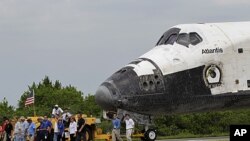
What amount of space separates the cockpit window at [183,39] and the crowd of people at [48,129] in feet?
19.3

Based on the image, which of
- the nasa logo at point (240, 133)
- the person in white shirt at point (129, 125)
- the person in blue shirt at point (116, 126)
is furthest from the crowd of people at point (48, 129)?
the nasa logo at point (240, 133)

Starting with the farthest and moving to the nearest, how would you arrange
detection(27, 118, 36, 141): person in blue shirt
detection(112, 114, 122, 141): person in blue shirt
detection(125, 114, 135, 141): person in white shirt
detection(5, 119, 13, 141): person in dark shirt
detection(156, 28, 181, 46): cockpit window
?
detection(5, 119, 13, 141): person in dark shirt < detection(27, 118, 36, 141): person in blue shirt < detection(112, 114, 122, 141): person in blue shirt < detection(156, 28, 181, 46): cockpit window < detection(125, 114, 135, 141): person in white shirt

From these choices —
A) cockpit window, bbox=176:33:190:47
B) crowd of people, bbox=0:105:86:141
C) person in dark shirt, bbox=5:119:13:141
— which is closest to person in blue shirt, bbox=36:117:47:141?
crowd of people, bbox=0:105:86:141

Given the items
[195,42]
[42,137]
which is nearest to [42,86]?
[42,137]

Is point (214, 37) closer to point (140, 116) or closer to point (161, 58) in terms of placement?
point (161, 58)

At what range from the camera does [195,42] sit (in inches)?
952

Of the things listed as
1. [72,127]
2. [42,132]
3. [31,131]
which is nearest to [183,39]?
[72,127]

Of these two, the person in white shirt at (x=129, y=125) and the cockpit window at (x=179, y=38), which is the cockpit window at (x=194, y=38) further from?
the person in white shirt at (x=129, y=125)

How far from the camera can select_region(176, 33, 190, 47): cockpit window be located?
955 inches

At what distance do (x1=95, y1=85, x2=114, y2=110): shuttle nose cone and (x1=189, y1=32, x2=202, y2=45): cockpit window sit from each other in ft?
12.3

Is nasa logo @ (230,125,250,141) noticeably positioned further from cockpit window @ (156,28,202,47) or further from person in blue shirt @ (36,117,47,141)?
person in blue shirt @ (36,117,47,141)

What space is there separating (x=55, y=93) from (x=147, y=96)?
5917 cm

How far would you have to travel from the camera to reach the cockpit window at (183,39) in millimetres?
24266

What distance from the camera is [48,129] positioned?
93.4 feet
